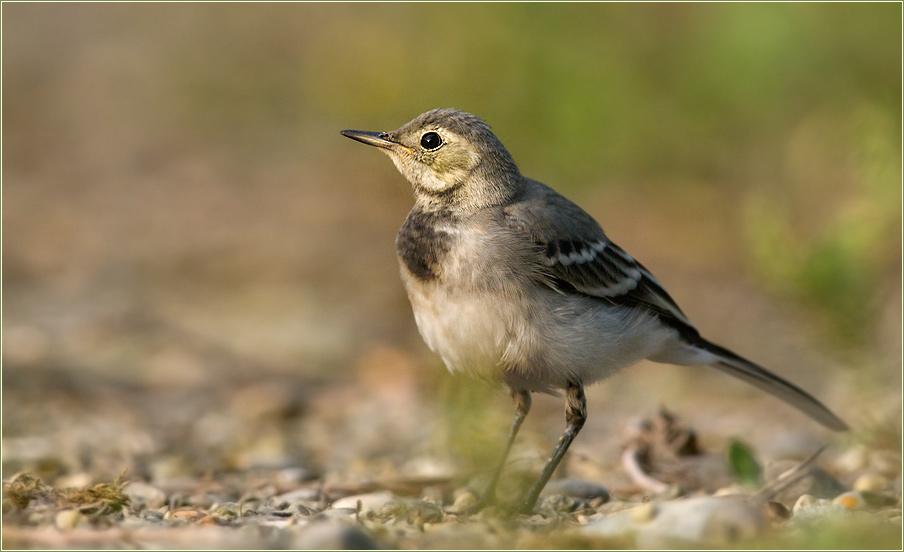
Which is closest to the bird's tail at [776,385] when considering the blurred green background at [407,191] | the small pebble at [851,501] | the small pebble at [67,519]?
the small pebble at [851,501]

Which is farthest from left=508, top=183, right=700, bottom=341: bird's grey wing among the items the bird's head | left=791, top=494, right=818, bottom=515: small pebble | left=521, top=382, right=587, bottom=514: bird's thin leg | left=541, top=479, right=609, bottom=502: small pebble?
left=791, top=494, right=818, bottom=515: small pebble

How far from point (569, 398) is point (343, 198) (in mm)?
8264

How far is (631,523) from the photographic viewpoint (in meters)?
4.73

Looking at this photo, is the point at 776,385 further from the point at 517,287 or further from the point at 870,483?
the point at 517,287

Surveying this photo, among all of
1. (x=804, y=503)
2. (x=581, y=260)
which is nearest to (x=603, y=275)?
(x=581, y=260)

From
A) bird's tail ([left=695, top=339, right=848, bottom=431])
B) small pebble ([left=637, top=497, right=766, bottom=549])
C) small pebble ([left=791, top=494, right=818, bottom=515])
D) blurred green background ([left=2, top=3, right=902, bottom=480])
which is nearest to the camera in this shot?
small pebble ([left=637, top=497, right=766, bottom=549])

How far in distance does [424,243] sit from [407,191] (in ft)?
24.3

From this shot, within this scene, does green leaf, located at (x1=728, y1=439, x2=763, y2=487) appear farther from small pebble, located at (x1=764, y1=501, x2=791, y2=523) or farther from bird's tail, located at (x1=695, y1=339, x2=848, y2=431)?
bird's tail, located at (x1=695, y1=339, x2=848, y2=431)

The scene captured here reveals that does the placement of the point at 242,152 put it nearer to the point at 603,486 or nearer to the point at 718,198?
the point at 718,198

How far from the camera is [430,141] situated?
654 centimetres

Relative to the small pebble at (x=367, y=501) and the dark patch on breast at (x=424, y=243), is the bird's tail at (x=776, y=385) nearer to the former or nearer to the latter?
the dark patch on breast at (x=424, y=243)

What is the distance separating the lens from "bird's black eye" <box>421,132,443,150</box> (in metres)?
6.52

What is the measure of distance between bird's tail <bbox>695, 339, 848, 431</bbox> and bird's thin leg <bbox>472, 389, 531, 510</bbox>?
4.23 feet

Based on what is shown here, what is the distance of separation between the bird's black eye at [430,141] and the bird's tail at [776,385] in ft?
7.14
